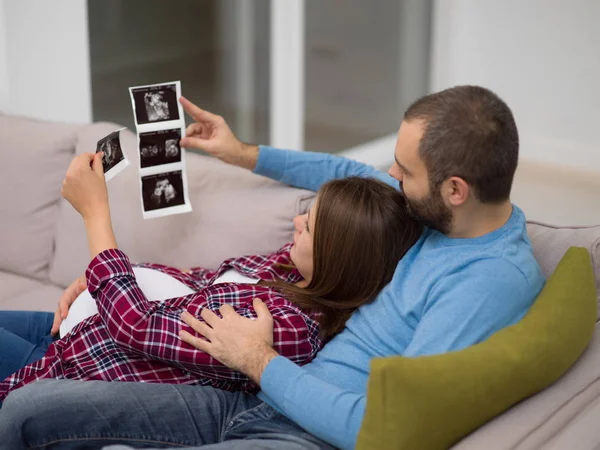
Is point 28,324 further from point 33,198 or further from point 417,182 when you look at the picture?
point 417,182

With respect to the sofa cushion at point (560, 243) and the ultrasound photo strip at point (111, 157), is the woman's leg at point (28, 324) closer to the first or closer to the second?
the ultrasound photo strip at point (111, 157)

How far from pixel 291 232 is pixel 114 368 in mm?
632

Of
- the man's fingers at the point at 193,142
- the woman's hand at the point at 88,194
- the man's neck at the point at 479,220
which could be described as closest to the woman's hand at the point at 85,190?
the woman's hand at the point at 88,194

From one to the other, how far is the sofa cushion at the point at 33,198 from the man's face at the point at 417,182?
4.14 feet

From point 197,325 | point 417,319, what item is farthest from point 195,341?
point 417,319

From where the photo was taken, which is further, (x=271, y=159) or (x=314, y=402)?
(x=271, y=159)

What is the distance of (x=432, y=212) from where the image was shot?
1620 mm

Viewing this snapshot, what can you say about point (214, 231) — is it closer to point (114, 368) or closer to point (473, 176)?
point (114, 368)

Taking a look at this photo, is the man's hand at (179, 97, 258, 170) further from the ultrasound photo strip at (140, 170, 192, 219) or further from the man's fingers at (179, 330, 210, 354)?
the man's fingers at (179, 330, 210, 354)

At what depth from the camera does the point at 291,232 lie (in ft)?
7.16

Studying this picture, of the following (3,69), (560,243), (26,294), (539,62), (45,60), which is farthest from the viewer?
(539,62)

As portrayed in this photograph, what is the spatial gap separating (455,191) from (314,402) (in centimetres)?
46

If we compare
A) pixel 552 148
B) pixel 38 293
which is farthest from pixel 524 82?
pixel 38 293

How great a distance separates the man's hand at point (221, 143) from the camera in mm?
2209
